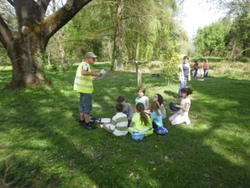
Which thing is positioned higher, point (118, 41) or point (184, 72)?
point (118, 41)

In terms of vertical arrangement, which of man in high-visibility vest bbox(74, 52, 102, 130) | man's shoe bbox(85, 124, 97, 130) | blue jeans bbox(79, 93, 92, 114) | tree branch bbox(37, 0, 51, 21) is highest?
tree branch bbox(37, 0, 51, 21)

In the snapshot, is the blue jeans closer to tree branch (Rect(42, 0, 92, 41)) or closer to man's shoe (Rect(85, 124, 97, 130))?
man's shoe (Rect(85, 124, 97, 130))

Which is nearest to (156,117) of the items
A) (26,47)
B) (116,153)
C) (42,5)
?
(116,153)

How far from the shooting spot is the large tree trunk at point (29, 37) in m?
8.20

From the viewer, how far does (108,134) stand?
467 centimetres

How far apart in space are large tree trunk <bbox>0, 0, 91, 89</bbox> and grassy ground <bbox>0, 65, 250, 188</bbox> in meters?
2.57

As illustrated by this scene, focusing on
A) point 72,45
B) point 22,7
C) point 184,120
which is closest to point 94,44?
point 72,45

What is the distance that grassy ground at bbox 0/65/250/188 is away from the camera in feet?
10.3

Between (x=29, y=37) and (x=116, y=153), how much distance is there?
680 cm

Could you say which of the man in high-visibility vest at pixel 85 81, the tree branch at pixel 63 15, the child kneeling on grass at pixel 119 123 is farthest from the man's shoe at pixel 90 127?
the tree branch at pixel 63 15

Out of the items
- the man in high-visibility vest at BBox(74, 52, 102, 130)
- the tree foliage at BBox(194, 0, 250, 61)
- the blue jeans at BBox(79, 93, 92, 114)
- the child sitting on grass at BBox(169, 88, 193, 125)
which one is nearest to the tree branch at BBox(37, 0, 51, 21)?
the man in high-visibility vest at BBox(74, 52, 102, 130)

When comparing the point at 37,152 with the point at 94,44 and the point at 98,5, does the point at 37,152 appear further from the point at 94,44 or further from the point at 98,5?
the point at 94,44

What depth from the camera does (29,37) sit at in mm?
8281

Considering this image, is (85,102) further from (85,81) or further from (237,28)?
(237,28)
